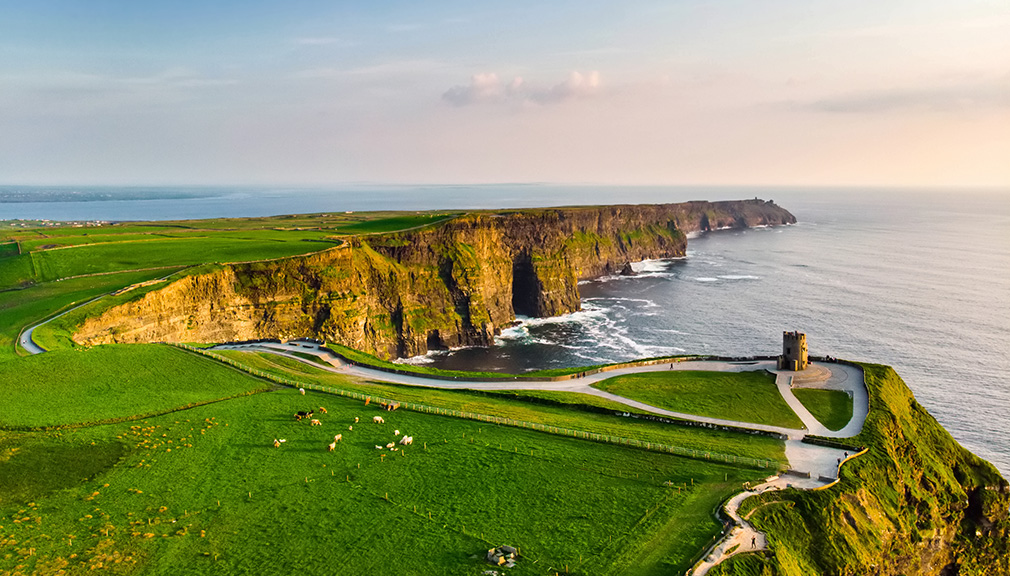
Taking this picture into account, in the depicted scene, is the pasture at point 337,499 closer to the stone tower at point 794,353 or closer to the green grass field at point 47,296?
the stone tower at point 794,353

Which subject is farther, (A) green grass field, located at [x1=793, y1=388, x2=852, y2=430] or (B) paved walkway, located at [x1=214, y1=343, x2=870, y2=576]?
(A) green grass field, located at [x1=793, y1=388, x2=852, y2=430]

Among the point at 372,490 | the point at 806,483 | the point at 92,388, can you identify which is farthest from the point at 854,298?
the point at 92,388

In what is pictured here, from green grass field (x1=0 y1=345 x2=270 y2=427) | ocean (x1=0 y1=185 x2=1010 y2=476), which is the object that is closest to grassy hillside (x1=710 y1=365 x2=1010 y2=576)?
ocean (x1=0 y1=185 x2=1010 y2=476)

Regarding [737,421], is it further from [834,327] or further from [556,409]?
[834,327]

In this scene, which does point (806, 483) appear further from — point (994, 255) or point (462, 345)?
point (994, 255)

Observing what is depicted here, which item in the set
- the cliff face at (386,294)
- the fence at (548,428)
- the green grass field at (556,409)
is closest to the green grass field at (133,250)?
the cliff face at (386,294)

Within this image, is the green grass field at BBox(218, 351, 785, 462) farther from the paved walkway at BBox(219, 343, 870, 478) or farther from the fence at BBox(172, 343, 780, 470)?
the paved walkway at BBox(219, 343, 870, 478)
